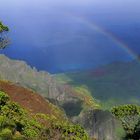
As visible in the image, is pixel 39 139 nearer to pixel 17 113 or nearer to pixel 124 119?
pixel 17 113

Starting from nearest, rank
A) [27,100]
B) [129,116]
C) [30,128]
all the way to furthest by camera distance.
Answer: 1. [30,128]
2. [129,116]
3. [27,100]

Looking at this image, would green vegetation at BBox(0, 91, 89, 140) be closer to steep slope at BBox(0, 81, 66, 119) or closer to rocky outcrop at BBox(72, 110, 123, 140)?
steep slope at BBox(0, 81, 66, 119)

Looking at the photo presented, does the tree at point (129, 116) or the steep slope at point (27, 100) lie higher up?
the steep slope at point (27, 100)

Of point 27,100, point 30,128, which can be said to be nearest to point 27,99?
point 27,100

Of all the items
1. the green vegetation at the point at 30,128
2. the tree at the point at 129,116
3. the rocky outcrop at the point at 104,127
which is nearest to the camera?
the green vegetation at the point at 30,128

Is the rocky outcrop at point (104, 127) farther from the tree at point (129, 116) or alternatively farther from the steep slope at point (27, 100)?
Answer: the steep slope at point (27, 100)

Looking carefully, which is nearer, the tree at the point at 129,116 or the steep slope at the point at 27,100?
the tree at the point at 129,116

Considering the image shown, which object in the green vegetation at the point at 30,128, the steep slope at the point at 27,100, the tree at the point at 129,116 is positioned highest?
the steep slope at the point at 27,100

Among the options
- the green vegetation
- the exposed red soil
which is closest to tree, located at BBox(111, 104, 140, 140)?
the exposed red soil

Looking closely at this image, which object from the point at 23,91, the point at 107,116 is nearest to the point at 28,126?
the point at 23,91

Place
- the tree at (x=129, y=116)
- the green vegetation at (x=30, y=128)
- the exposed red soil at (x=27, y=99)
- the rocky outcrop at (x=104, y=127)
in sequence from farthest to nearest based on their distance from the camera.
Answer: the rocky outcrop at (x=104, y=127), the exposed red soil at (x=27, y=99), the tree at (x=129, y=116), the green vegetation at (x=30, y=128)

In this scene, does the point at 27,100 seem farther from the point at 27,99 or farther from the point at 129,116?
Answer: the point at 129,116

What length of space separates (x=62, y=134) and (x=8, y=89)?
5722 cm

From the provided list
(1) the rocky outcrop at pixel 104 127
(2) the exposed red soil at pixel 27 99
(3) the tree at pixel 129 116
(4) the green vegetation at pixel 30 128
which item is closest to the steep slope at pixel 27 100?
(2) the exposed red soil at pixel 27 99
